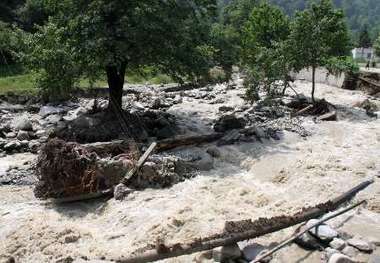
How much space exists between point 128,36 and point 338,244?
10.8 metres

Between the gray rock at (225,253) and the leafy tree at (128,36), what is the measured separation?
31.8ft

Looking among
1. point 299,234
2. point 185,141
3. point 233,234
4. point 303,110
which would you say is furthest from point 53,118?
point 299,234

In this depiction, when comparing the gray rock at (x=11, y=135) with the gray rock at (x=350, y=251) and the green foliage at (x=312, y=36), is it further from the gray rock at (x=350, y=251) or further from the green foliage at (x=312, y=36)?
the gray rock at (x=350, y=251)

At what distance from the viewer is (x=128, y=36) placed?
16906mm

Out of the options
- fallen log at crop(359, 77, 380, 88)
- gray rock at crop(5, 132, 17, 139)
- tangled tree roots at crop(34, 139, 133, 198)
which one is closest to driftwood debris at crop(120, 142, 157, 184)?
tangled tree roots at crop(34, 139, 133, 198)

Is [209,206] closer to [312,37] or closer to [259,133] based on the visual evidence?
[259,133]

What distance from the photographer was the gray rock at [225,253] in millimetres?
8852

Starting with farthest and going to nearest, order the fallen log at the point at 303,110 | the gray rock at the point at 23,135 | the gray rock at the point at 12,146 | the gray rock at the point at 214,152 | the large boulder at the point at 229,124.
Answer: the fallen log at the point at 303,110, the large boulder at the point at 229,124, the gray rock at the point at 23,135, the gray rock at the point at 12,146, the gray rock at the point at 214,152

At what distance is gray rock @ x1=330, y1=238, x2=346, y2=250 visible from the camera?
29.1 feet

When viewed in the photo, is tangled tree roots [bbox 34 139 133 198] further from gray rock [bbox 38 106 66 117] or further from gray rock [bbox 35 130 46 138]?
gray rock [bbox 38 106 66 117]

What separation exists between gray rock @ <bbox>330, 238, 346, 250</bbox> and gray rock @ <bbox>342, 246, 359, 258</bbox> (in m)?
0.08

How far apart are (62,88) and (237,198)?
9.21m

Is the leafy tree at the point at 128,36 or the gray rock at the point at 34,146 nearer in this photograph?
the gray rock at the point at 34,146

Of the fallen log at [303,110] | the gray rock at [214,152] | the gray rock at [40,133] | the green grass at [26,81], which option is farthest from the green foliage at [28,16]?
the gray rock at [214,152]
